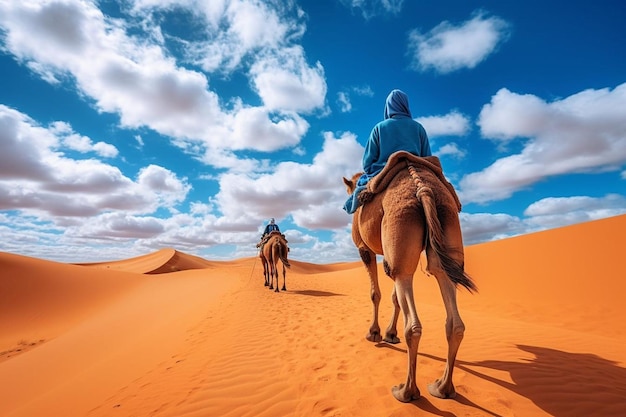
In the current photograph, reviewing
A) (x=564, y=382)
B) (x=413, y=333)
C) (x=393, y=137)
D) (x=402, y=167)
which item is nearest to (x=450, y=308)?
(x=413, y=333)

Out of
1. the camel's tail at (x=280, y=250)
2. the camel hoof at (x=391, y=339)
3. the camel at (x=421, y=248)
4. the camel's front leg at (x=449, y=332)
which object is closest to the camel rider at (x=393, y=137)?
the camel at (x=421, y=248)

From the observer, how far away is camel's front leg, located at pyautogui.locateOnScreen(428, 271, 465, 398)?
2.92 m

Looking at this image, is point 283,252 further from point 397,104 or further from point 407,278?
point 407,278

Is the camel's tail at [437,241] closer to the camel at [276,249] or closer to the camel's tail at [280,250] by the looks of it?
the camel at [276,249]

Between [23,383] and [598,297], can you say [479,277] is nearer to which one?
[598,297]

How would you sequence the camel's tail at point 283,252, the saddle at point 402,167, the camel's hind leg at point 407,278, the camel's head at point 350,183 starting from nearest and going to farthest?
the camel's hind leg at point 407,278
the saddle at point 402,167
the camel's head at point 350,183
the camel's tail at point 283,252

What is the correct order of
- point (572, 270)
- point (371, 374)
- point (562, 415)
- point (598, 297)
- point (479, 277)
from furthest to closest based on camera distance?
point (479, 277), point (572, 270), point (598, 297), point (371, 374), point (562, 415)

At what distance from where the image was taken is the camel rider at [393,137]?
441 centimetres

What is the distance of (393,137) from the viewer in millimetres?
4422

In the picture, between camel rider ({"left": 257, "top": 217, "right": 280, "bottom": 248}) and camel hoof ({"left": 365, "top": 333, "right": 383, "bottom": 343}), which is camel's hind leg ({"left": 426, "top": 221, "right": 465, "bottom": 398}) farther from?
camel rider ({"left": 257, "top": 217, "right": 280, "bottom": 248})

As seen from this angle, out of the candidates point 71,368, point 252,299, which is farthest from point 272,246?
point 71,368

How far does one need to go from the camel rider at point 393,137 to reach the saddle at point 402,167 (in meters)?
0.50

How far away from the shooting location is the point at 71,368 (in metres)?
6.42

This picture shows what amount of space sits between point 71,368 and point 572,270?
16907mm
